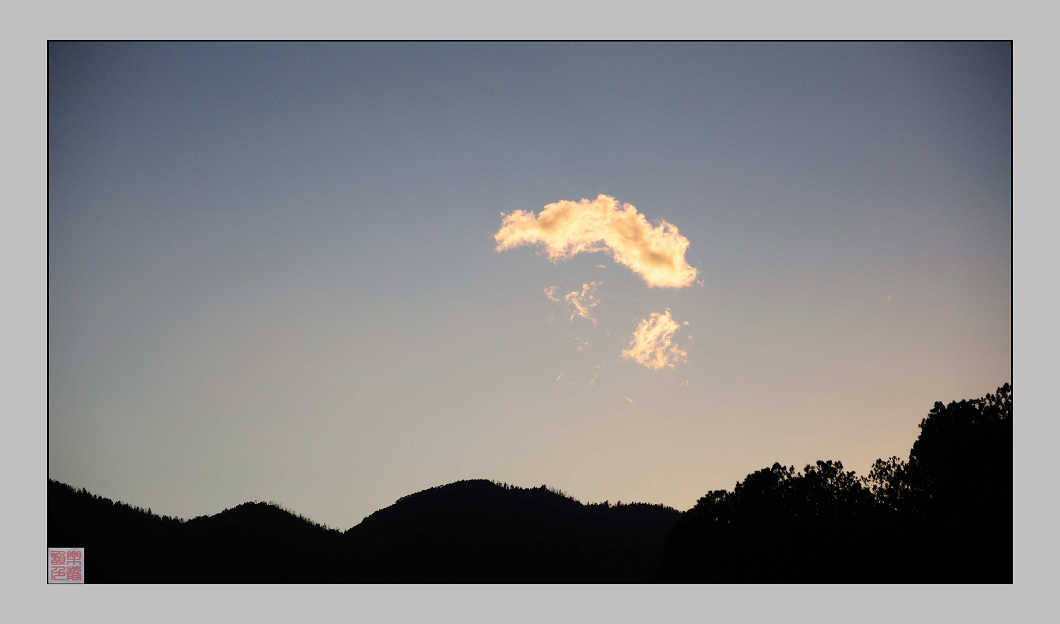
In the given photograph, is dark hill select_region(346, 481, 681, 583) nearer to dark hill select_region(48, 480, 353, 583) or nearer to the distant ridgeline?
the distant ridgeline

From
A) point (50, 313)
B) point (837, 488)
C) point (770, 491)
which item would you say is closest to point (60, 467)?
point (50, 313)

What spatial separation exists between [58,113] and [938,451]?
112ft

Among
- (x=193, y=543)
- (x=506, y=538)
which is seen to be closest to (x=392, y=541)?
(x=506, y=538)

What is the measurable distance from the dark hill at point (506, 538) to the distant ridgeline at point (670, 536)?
83mm

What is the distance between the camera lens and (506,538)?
113 ft

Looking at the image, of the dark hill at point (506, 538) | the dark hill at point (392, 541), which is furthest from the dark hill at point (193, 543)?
the dark hill at point (506, 538)

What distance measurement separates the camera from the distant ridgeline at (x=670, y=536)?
87.3 ft

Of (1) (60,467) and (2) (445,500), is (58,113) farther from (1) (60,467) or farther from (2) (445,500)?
(2) (445,500)

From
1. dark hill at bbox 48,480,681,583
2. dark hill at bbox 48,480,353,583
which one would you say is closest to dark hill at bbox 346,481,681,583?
dark hill at bbox 48,480,681,583

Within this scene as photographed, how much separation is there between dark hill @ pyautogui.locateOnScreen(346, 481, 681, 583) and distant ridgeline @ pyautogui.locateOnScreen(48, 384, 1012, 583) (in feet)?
0.27

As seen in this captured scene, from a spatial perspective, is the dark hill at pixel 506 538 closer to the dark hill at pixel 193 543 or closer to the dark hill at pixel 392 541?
the dark hill at pixel 392 541

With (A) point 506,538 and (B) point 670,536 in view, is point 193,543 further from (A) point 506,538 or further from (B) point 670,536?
(B) point 670,536

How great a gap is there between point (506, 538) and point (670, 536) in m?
7.65
